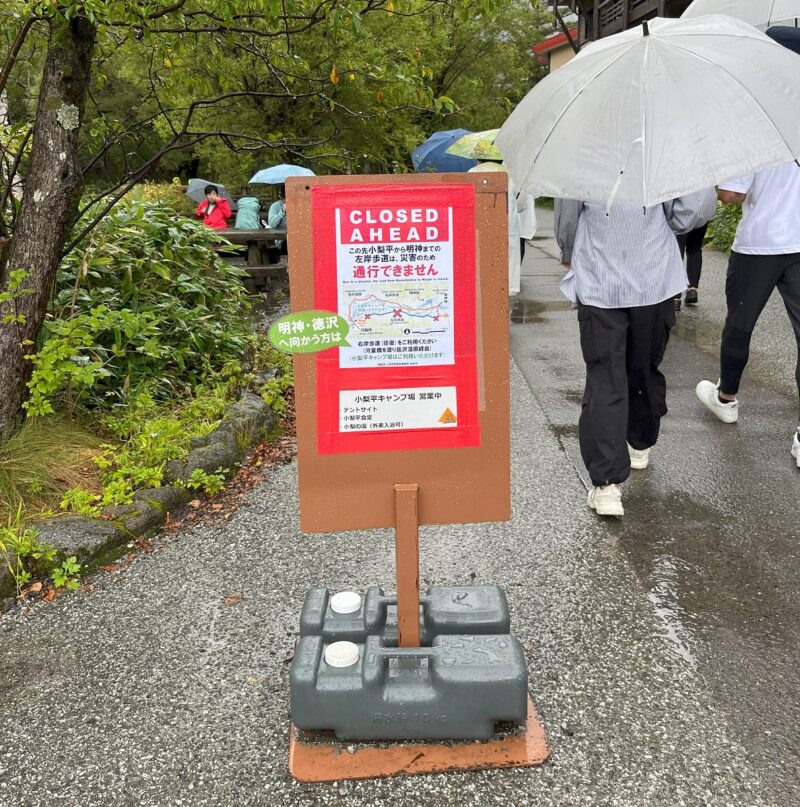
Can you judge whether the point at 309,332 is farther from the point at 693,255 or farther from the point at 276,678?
the point at 693,255

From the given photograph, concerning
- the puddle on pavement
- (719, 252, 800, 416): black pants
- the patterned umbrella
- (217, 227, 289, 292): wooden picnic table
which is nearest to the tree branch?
(719, 252, 800, 416): black pants

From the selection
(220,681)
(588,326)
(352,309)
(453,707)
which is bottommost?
(220,681)

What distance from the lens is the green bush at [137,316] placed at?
13.7ft

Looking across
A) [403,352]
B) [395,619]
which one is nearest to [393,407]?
[403,352]

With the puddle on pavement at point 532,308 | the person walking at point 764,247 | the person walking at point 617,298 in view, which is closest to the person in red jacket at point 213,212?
the puddle on pavement at point 532,308

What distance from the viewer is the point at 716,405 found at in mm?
4910

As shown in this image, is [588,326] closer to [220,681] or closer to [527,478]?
[527,478]

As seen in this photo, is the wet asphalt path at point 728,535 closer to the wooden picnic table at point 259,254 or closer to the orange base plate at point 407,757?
the orange base plate at point 407,757

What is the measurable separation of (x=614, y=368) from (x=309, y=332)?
188 cm

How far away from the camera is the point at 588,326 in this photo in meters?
3.52

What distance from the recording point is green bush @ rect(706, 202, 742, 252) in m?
11.6

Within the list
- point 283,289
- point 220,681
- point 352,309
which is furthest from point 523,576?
point 283,289

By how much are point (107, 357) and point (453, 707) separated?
353 centimetres

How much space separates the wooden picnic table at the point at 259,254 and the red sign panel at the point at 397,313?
789 centimetres
